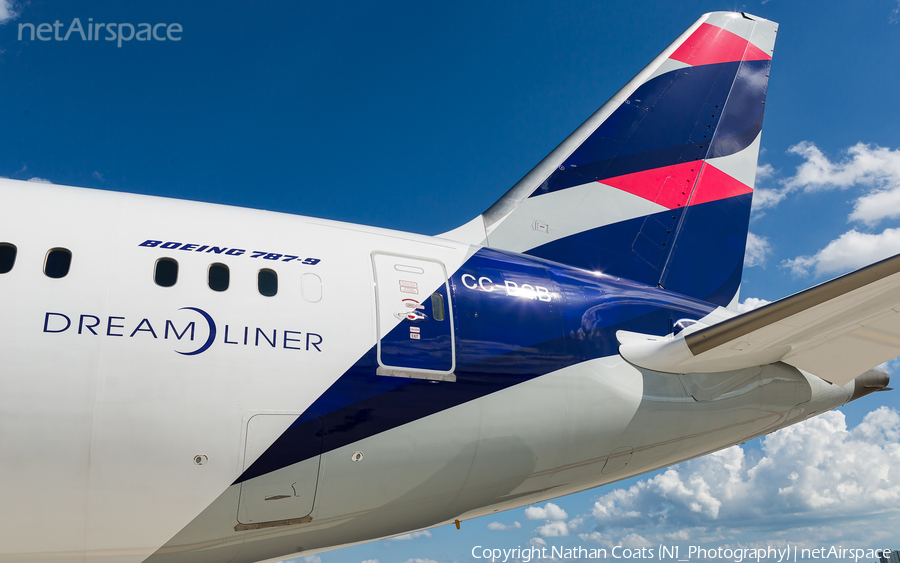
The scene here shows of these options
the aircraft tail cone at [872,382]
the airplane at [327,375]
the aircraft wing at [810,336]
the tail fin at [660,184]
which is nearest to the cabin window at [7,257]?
the airplane at [327,375]

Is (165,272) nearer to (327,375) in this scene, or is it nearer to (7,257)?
(7,257)

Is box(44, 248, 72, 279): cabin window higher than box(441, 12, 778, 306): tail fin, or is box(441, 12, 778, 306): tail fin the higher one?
box(441, 12, 778, 306): tail fin

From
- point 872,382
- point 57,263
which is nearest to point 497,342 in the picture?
point 57,263

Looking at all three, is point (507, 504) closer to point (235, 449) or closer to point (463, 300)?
point (463, 300)

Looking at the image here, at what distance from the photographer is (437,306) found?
5082 millimetres

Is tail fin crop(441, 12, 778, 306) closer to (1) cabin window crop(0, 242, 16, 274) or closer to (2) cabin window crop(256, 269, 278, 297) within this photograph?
(2) cabin window crop(256, 269, 278, 297)

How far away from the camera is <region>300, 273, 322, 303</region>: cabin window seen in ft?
15.2

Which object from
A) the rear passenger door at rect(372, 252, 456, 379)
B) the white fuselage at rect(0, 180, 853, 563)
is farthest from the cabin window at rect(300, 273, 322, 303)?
the rear passenger door at rect(372, 252, 456, 379)

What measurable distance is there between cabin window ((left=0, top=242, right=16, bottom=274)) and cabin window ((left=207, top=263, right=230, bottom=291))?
121cm

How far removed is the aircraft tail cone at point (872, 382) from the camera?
20.8 feet

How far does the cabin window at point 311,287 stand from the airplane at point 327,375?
0.02 metres

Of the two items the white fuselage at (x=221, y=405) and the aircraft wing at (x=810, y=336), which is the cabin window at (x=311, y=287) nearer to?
the white fuselage at (x=221, y=405)

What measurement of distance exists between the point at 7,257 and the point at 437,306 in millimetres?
3046

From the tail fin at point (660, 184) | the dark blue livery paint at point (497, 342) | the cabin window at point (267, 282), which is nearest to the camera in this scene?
Answer: the dark blue livery paint at point (497, 342)
